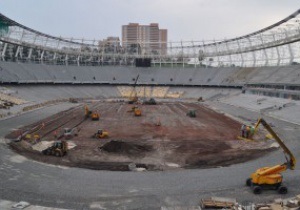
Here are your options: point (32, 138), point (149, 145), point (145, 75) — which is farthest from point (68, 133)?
point (145, 75)

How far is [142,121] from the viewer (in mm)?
46188

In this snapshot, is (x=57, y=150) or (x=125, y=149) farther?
(x=125, y=149)

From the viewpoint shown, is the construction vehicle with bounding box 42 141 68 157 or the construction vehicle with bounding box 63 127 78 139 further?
the construction vehicle with bounding box 63 127 78 139

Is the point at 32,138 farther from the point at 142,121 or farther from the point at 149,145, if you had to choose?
the point at 142,121

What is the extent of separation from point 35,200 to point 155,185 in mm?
6425

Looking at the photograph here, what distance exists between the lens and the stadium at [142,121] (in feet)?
62.1

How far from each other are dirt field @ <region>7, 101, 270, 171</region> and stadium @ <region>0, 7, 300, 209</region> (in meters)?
0.09

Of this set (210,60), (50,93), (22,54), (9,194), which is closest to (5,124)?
(9,194)

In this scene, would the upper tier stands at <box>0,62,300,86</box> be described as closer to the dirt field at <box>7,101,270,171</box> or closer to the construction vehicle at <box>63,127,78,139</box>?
the dirt field at <box>7,101,270,171</box>

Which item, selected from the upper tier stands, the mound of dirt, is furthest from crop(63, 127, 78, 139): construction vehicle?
the upper tier stands

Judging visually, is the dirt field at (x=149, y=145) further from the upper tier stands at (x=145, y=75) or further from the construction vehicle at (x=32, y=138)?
the upper tier stands at (x=145, y=75)

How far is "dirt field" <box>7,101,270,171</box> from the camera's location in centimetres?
2455

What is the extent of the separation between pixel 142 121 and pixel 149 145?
1617 centimetres

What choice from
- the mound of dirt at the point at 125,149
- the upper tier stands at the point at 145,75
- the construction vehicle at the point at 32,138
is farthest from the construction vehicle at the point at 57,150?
the upper tier stands at the point at 145,75
